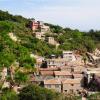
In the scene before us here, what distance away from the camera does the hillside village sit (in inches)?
1061

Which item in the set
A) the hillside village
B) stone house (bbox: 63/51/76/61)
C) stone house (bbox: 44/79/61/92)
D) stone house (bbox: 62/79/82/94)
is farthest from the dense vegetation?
stone house (bbox: 63/51/76/61)

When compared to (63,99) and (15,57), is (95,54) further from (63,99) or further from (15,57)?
(63,99)

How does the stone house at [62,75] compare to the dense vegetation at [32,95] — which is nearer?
the dense vegetation at [32,95]

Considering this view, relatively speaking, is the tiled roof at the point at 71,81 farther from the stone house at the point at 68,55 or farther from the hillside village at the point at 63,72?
the stone house at the point at 68,55

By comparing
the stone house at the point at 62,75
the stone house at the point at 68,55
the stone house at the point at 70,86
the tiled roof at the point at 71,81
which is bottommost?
the stone house at the point at 70,86

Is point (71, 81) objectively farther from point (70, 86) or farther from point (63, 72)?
point (63, 72)

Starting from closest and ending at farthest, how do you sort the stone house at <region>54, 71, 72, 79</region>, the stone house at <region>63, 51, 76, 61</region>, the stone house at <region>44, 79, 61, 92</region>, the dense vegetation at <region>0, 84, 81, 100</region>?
1. the dense vegetation at <region>0, 84, 81, 100</region>
2. the stone house at <region>44, 79, 61, 92</region>
3. the stone house at <region>54, 71, 72, 79</region>
4. the stone house at <region>63, 51, 76, 61</region>

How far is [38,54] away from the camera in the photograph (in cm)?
3409

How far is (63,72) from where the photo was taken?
29078mm

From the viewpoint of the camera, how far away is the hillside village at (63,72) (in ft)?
88.4

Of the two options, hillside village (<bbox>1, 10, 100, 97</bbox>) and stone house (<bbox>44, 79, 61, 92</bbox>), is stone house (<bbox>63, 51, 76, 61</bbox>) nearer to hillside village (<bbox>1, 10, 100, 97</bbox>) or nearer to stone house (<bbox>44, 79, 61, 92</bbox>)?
hillside village (<bbox>1, 10, 100, 97</bbox>)

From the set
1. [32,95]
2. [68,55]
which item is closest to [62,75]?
[68,55]

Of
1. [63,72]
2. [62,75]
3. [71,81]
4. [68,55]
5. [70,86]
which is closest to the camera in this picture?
[70,86]

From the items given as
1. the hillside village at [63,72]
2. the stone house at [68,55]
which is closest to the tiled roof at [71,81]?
the hillside village at [63,72]
